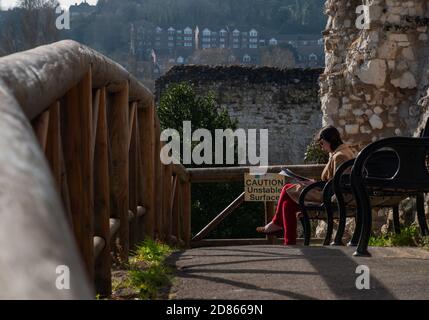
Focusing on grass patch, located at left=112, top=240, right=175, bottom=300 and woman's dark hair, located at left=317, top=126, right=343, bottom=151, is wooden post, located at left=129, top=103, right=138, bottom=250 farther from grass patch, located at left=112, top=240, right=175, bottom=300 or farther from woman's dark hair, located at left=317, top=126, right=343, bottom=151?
woman's dark hair, located at left=317, top=126, right=343, bottom=151

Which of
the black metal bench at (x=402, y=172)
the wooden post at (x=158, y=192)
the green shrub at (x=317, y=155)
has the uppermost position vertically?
the black metal bench at (x=402, y=172)

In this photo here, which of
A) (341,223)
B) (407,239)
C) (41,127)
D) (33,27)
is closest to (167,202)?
(341,223)

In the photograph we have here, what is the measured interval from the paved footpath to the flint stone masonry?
15557mm

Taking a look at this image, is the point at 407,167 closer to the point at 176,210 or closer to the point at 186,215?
the point at 176,210

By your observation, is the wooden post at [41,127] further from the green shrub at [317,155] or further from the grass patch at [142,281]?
the green shrub at [317,155]

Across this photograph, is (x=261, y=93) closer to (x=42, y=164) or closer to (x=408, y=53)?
(x=408, y=53)

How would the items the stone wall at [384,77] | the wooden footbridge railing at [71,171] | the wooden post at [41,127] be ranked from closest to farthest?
the wooden footbridge railing at [71,171], the wooden post at [41,127], the stone wall at [384,77]

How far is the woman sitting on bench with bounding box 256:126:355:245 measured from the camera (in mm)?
5777

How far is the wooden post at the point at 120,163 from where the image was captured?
405 centimetres

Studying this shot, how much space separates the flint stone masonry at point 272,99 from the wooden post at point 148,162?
14632 mm

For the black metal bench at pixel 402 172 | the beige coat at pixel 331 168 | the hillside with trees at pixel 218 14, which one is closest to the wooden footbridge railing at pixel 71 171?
the beige coat at pixel 331 168

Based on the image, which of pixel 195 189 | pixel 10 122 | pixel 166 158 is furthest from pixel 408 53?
pixel 10 122

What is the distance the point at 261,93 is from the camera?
20.3 m

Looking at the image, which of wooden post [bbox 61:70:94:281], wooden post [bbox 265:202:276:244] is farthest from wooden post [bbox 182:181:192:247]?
wooden post [bbox 61:70:94:281]
